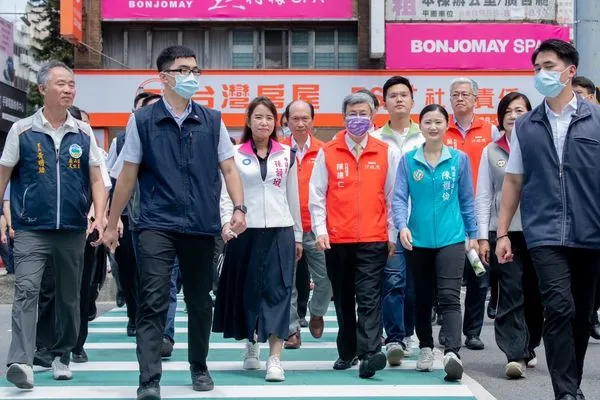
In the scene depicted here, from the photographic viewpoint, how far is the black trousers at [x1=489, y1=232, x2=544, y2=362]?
798 cm

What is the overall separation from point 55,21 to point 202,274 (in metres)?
37.1

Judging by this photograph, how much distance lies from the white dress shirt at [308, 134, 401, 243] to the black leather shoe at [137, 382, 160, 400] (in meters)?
1.86

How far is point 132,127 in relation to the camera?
6.89m

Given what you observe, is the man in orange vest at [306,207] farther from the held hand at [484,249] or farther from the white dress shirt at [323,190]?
the held hand at [484,249]

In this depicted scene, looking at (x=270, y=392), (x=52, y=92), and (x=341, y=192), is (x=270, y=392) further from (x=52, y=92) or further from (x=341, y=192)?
(x=52, y=92)

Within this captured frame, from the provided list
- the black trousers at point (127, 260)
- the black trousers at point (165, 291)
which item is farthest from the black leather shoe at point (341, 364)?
the black trousers at point (127, 260)

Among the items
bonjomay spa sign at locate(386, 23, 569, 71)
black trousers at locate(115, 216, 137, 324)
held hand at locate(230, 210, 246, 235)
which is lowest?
black trousers at locate(115, 216, 137, 324)

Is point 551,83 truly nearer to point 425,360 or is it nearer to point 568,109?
point 568,109

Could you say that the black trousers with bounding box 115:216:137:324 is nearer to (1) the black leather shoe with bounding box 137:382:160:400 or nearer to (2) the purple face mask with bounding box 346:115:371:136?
(2) the purple face mask with bounding box 346:115:371:136

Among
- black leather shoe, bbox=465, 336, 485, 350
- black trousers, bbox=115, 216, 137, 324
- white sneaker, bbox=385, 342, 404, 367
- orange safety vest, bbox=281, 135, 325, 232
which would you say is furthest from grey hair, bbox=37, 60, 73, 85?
black leather shoe, bbox=465, 336, 485, 350

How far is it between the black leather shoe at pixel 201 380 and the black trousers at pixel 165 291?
1.5 inches

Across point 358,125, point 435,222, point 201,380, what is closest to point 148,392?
point 201,380

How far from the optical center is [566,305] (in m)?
6.14

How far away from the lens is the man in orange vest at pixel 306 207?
31.8 ft
